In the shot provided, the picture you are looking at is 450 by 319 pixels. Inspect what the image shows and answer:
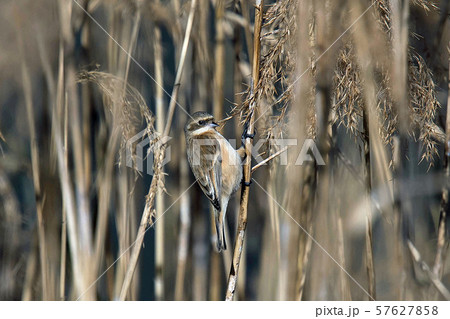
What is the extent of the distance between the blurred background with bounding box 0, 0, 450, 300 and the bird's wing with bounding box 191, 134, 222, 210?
0.14m

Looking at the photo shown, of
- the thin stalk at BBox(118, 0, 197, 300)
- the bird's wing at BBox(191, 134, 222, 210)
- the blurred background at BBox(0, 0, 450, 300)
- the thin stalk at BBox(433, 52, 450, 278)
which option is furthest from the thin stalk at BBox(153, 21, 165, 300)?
the thin stalk at BBox(433, 52, 450, 278)

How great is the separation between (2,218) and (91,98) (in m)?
0.97

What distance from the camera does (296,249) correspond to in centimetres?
219

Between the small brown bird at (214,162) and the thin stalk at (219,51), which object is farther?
the small brown bird at (214,162)

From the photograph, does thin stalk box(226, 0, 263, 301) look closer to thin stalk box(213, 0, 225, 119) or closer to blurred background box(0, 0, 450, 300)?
blurred background box(0, 0, 450, 300)

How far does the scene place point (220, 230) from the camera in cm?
242

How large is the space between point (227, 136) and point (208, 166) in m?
0.35

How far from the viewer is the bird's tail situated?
236 cm

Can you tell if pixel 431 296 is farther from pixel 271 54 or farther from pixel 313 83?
pixel 271 54

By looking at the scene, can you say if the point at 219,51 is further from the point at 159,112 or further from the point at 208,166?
the point at 208,166

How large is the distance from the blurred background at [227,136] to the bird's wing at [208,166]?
0.47ft

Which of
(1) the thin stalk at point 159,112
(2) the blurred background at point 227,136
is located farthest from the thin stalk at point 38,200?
(1) the thin stalk at point 159,112

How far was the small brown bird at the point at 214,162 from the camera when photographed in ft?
8.17

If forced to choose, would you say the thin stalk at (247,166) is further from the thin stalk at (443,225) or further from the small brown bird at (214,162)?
the thin stalk at (443,225)
